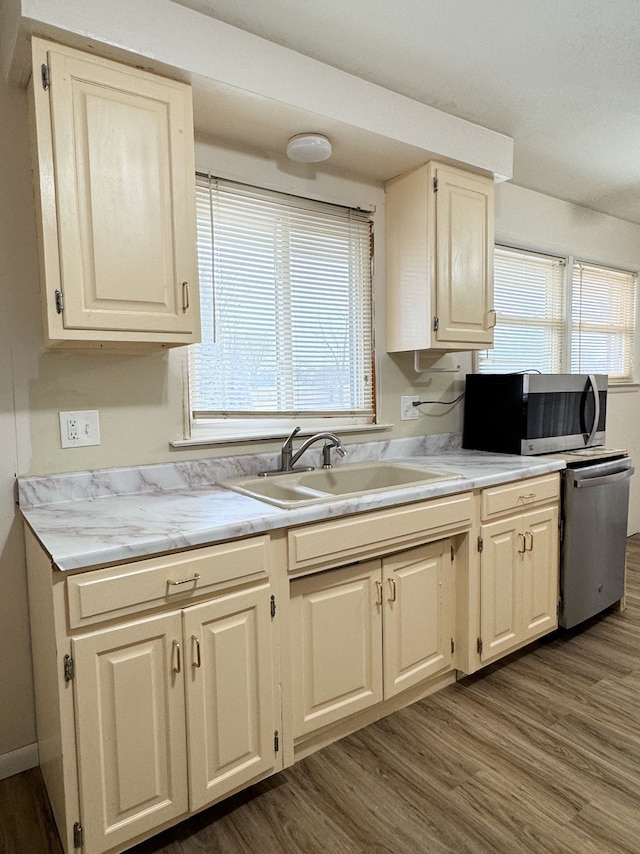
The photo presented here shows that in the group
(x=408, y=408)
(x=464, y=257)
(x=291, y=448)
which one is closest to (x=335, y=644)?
(x=291, y=448)

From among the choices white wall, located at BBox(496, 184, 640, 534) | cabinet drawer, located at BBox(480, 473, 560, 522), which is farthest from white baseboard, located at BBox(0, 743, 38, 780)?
white wall, located at BBox(496, 184, 640, 534)

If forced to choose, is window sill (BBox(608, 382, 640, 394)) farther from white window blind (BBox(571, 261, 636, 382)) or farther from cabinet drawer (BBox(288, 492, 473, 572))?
cabinet drawer (BBox(288, 492, 473, 572))

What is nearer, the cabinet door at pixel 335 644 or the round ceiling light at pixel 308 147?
the cabinet door at pixel 335 644

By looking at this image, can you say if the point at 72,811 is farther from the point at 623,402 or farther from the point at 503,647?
the point at 623,402

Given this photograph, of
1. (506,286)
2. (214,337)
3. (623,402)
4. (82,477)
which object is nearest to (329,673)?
(82,477)

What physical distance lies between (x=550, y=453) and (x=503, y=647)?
1.00 meters

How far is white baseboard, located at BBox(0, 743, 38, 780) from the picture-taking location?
1.72 m

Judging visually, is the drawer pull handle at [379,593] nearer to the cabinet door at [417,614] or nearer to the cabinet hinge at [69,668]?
the cabinet door at [417,614]

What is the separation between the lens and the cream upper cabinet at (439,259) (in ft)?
7.77

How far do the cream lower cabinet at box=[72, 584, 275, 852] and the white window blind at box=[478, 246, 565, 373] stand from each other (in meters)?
2.30

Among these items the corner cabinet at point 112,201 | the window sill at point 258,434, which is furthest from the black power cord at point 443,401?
the corner cabinet at point 112,201

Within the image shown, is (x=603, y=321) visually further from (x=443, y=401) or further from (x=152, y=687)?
(x=152, y=687)

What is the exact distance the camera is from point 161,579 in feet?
4.33

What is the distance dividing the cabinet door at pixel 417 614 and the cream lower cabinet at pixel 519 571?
0.55 feet
